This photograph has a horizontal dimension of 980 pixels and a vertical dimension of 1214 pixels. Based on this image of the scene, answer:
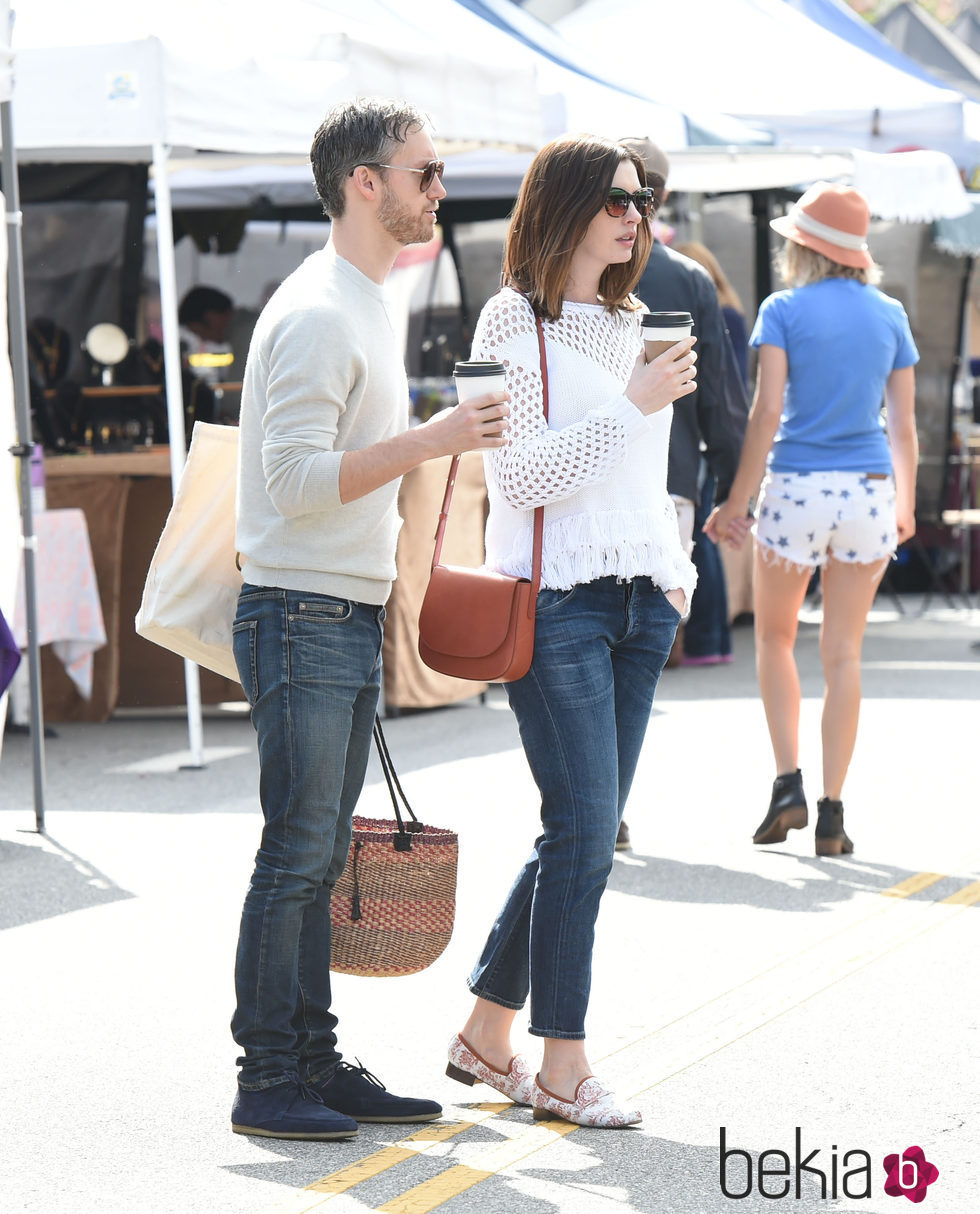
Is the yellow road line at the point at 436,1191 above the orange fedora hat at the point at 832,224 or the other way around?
the other way around

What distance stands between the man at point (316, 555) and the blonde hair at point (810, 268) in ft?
9.18

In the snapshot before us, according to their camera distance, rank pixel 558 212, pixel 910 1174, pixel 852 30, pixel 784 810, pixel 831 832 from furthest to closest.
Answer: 1. pixel 852 30
2. pixel 784 810
3. pixel 831 832
4. pixel 558 212
5. pixel 910 1174

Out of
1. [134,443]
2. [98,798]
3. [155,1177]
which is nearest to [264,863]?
[155,1177]

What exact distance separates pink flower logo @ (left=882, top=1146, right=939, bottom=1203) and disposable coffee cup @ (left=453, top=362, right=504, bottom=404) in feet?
5.25

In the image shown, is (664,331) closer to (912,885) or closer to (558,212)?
(558,212)

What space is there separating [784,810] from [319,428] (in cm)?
338

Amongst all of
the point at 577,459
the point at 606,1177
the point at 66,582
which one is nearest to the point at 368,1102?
the point at 606,1177

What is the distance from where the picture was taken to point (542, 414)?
371 cm

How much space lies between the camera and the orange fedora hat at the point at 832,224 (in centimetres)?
616

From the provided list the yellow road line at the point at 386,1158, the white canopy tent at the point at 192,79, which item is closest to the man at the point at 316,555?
the yellow road line at the point at 386,1158

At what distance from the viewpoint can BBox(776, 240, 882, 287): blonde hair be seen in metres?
6.27

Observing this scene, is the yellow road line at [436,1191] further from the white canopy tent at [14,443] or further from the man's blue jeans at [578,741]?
the white canopy tent at [14,443]

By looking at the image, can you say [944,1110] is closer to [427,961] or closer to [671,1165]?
[671,1165]

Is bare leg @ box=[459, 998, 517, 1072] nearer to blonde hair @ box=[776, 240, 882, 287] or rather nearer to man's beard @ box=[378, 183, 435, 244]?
man's beard @ box=[378, 183, 435, 244]
